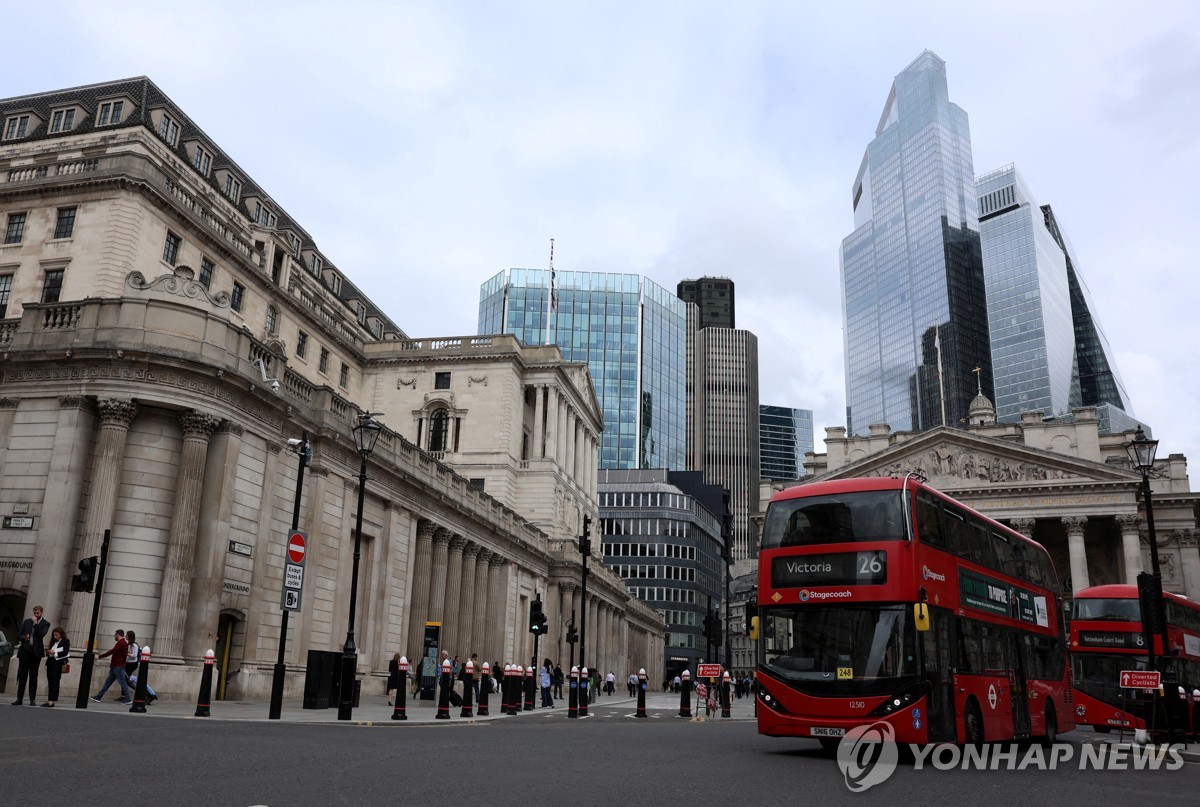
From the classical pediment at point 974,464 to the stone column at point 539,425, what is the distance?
23.9 m

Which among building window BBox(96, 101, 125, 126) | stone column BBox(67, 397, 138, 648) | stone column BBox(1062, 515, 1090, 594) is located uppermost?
building window BBox(96, 101, 125, 126)

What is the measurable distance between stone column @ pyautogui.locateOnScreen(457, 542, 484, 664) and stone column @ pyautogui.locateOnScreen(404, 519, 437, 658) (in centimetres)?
394

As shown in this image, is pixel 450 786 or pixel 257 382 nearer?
pixel 450 786

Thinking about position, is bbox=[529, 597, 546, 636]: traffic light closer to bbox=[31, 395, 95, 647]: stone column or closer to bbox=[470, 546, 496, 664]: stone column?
bbox=[31, 395, 95, 647]: stone column

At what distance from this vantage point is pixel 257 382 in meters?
25.2

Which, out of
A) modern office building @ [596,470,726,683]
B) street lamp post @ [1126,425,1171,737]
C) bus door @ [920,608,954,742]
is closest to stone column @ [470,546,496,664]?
street lamp post @ [1126,425,1171,737]

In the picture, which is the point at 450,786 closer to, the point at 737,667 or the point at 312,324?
the point at 312,324

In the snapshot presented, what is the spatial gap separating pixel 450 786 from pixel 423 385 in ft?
178

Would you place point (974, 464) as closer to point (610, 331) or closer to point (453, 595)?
point (453, 595)

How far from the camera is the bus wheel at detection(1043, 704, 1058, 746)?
19419mm

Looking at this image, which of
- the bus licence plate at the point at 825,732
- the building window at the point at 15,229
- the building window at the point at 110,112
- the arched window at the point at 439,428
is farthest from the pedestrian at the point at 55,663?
the arched window at the point at 439,428

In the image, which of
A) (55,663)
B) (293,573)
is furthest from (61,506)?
(293,573)

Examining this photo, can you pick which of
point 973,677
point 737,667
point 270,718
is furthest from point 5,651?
point 737,667

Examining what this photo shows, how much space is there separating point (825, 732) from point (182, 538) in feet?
53.3
